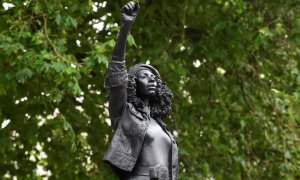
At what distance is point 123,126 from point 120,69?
456 mm

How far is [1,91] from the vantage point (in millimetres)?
10625

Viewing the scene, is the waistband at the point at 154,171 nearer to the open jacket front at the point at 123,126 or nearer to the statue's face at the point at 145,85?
the open jacket front at the point at 123,126

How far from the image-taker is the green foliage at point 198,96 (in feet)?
40.2

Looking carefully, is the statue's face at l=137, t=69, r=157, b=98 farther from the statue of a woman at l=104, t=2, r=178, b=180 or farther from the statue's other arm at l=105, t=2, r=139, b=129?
the statue's other arm at l=105, t=2, r=139, b=129

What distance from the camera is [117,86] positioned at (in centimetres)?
648

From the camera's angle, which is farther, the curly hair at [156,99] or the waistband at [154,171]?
the curly hair at [156,99]

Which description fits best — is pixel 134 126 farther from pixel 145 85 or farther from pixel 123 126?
pixel 145 85

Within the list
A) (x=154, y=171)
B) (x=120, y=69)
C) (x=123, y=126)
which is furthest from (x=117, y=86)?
(x=154, y=171)

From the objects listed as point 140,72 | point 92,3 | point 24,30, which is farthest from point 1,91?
point 140,72

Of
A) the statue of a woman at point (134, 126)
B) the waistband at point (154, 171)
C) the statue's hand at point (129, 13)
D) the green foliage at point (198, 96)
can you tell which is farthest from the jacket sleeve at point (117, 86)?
the green foliage at point (198, 96)

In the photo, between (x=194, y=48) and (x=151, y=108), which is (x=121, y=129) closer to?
(x=151, y=108)

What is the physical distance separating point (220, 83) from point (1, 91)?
4.49 meters

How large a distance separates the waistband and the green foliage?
202 inches

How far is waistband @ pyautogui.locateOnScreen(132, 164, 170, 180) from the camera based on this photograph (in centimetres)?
640
